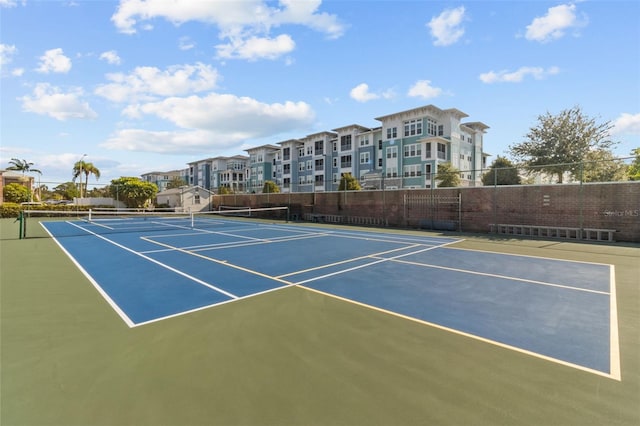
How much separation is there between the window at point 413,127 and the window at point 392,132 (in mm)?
1636

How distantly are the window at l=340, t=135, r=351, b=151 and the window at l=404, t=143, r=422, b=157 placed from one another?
12394 mm

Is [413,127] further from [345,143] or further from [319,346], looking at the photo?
[319,346]

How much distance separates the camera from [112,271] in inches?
354

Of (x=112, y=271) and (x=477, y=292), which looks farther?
(x=112, y=271)

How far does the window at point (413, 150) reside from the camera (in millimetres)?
44969

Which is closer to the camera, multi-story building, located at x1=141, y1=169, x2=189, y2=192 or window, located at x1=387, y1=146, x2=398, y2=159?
window, located at x1=387, y1=146, x2=398, y2=159

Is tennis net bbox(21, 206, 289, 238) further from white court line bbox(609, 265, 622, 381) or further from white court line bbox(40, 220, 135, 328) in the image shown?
white court line bbox(609, 265, 622, 381)

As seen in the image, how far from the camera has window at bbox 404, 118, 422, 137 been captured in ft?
149

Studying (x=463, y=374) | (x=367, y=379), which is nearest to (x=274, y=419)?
(x=367, y=379)

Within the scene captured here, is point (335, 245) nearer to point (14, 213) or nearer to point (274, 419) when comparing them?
point (274, 419)

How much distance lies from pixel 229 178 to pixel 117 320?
87155 millimetres

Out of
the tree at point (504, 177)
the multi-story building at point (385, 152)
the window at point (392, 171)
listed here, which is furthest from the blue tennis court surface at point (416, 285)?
the window at point (392, 171)

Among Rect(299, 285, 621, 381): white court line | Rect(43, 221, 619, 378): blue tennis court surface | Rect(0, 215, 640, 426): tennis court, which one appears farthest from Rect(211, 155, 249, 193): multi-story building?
Rect(299, 285, 621, 381): white court line

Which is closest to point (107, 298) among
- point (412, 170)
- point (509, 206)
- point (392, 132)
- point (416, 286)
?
point (416, 286)
